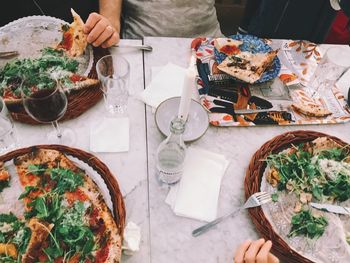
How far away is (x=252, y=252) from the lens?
90 centimetres

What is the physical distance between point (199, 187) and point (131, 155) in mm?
267

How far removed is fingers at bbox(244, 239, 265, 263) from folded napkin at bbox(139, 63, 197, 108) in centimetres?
66

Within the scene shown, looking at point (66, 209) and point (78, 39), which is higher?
point (78, 39)

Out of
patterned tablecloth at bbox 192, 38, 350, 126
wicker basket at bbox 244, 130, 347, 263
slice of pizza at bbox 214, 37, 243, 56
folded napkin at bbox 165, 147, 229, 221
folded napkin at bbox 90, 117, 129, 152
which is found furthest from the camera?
slice of pizza at bbox 214, 37, 243, 56

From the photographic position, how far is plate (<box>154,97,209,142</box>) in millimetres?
1247

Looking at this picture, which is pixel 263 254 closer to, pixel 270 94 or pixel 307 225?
pixel 307 225

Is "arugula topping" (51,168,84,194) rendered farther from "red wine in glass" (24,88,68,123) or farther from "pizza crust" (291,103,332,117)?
"pizza crust" (291,103,332,117)

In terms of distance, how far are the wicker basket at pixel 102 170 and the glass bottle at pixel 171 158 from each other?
17cm

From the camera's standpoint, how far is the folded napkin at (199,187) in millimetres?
1095

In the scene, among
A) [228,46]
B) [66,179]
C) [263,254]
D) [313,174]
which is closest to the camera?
[263,254]

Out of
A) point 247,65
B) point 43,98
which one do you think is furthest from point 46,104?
point 247,65

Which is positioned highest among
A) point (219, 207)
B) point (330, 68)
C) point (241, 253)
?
point (330, 68)

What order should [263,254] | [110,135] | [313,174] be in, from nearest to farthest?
1. [263,254]
2. [313,174]
3. [110,135]

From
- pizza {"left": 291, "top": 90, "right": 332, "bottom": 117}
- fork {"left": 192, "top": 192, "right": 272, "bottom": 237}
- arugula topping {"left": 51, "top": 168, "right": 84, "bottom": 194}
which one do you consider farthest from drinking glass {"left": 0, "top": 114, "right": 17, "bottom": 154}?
pizza {"left": 291, "top": 90, "right": 332, "bottom": 117}
